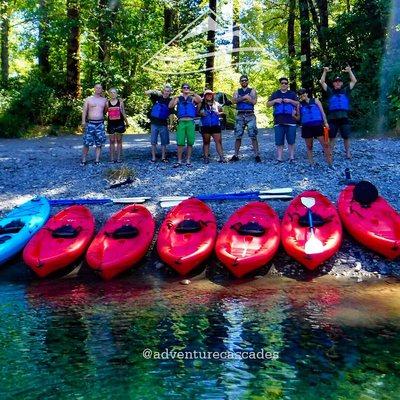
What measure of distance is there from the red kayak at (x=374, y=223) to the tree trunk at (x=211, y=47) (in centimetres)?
1217

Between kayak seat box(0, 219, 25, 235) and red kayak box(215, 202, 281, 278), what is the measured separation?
120 inches

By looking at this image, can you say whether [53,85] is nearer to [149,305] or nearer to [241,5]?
[241,5]

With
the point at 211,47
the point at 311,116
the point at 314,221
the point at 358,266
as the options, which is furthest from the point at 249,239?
the point at 211,47

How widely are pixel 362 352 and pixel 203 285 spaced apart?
249 cm

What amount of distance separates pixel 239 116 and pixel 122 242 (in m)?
4.12

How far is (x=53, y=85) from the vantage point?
57.9 feet

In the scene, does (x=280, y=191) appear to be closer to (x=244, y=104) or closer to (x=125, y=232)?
(x=244, y=104)

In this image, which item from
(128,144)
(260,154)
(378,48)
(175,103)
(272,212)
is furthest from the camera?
(378,48)

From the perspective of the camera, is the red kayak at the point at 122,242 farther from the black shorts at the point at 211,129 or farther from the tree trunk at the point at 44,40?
the tree trunk at the point at 44,40

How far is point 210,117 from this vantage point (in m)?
10.6

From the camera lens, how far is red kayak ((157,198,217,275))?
7.16 metres

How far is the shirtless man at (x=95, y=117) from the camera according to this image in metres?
10.5

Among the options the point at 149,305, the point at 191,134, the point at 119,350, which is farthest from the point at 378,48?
the point at 119,350

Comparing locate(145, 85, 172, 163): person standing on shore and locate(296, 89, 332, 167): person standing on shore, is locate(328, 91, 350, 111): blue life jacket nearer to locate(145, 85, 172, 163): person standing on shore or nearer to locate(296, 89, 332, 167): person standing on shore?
locate(296, 89, 332, 167): person standing on shore
